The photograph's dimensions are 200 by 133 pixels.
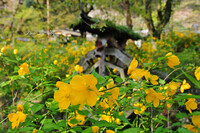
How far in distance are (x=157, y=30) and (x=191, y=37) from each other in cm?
148

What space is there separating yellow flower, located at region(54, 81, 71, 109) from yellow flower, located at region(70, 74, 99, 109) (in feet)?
0.14

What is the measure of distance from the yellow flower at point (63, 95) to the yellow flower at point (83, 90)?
0.14 ft

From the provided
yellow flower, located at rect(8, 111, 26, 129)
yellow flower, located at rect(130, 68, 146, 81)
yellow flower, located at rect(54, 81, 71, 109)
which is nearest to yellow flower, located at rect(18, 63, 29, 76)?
yellow flower, located at rect(8, 111, 26, 129)

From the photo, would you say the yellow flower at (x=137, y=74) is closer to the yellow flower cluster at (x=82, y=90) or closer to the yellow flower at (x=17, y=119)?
the yellow flower cluster at (x=82, y=90)

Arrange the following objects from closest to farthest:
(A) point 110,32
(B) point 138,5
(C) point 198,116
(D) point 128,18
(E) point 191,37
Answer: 1. (C) point 198,116
2. (A) point 110,32
3. (E) point 191,37
4. (B) point 138,5
5. (D) point 128,18

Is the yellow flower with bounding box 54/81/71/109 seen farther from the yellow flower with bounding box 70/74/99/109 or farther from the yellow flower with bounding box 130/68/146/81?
the yellow flower with bounding box 130/68/146/81

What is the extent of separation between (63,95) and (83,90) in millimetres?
98

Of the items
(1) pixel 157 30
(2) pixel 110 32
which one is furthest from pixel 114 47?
(1) pixel 157 30

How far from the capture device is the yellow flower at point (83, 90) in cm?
50

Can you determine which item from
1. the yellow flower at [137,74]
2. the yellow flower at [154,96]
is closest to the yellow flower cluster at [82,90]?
the yellow flower at [137,74]

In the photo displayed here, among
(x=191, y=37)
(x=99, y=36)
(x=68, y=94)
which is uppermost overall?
(x=191, y=37)

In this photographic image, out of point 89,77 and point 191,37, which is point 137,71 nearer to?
point 89,77

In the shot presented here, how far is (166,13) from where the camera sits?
6.23 m

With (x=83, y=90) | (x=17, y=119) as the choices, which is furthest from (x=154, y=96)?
(x=17, y=119)
